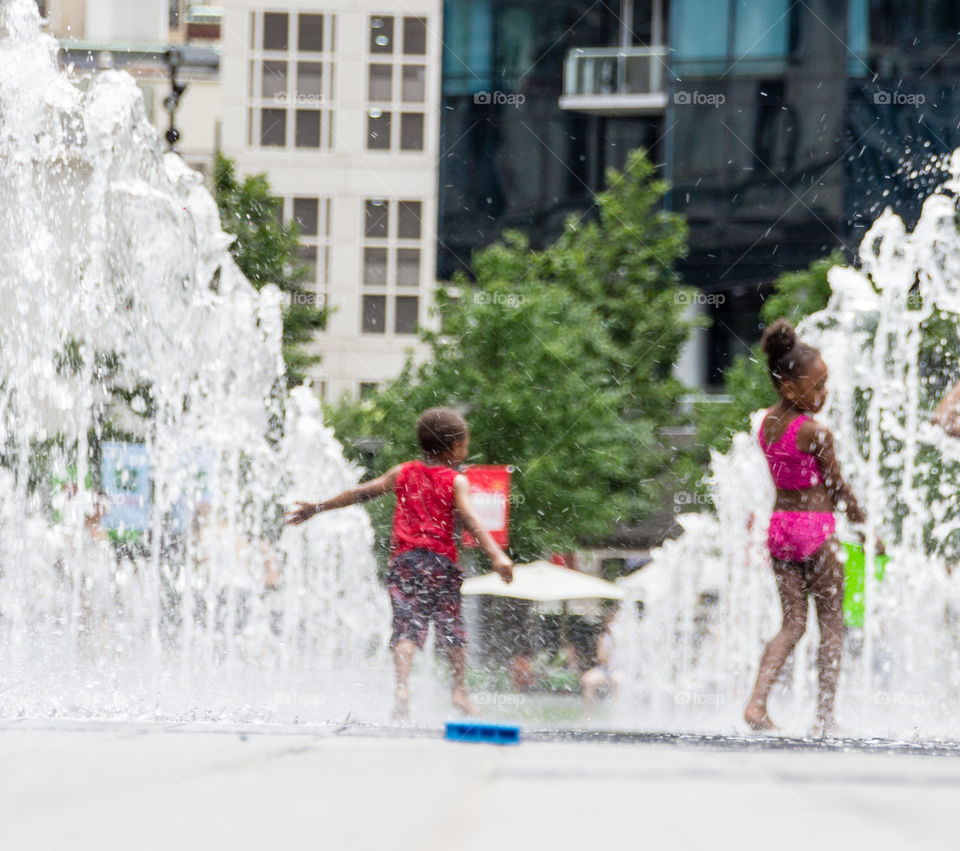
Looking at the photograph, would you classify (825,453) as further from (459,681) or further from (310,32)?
(310,32)

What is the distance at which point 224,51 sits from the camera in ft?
83.5

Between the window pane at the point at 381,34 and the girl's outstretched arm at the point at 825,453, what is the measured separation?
870 inches

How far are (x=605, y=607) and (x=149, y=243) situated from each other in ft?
18.7

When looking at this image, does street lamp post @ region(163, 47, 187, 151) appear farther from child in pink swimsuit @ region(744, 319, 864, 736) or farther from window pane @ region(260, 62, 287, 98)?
window pane @ region(260, 62, 287, 98)

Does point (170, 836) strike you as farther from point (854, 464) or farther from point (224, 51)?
point (224, 51)

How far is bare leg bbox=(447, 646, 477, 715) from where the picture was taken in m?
3.93

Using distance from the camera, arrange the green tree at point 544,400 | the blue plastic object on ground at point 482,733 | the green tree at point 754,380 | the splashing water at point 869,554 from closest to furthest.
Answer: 1. the blue plastic object on ground at point 482,733
2. the splashing water at point 869,554
3. the green tree at point 544,400
4. the green tree at point 754,380

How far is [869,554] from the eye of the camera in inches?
185

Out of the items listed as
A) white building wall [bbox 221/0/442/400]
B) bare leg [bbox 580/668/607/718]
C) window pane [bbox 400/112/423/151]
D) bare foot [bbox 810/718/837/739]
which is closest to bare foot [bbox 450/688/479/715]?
bare foot [bbox 810/718/837/739]

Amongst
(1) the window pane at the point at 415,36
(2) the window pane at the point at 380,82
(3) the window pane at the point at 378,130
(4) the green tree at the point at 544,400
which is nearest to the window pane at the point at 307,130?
A: (3) the window pane at the point at 378,130

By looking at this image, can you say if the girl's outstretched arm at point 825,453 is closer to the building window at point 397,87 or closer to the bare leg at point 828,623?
the bare leg at point 828,623

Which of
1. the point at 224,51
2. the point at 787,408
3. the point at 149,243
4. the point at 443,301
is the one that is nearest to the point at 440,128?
the point at 224,51

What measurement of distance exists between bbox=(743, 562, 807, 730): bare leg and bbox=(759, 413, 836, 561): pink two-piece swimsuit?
5 cm

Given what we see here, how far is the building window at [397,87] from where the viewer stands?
24.7 m
